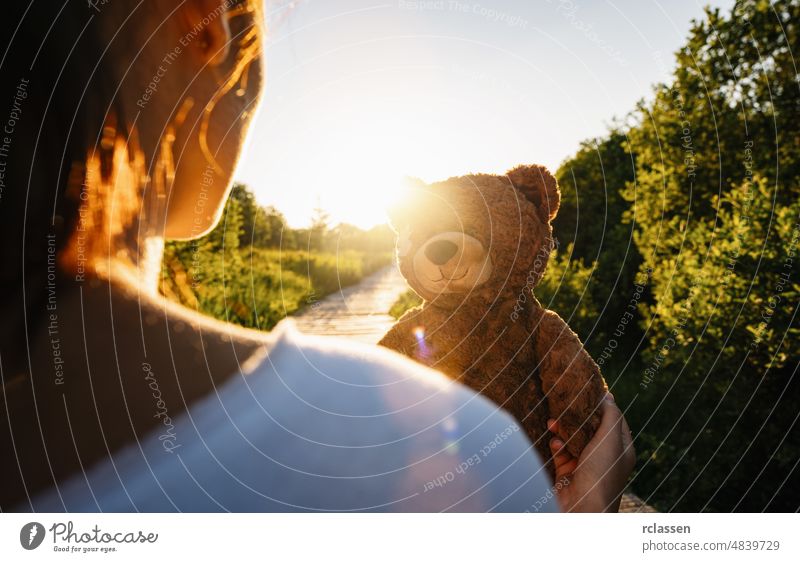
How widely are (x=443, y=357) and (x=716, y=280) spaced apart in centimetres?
203

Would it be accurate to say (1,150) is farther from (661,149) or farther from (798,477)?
(661,149)

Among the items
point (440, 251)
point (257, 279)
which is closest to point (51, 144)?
point (440, 251)

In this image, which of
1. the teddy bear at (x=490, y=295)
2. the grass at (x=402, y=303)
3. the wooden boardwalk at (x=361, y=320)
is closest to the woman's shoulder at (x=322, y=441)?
the teddy bear at (x=490, y=295)

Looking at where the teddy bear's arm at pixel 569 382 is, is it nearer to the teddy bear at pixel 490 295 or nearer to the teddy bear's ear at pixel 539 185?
the teddy bear at pixel 490 295

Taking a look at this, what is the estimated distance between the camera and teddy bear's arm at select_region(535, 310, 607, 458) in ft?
5.19

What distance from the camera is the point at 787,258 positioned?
2.51m

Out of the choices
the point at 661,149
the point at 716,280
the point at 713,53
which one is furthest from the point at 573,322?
the point at 713,53

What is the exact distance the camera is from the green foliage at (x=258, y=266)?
4.32 metres

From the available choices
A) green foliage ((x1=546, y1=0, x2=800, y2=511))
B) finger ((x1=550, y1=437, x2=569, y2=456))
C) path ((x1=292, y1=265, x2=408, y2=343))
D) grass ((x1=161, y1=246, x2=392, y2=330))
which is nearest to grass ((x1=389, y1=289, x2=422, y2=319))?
path ((x1=292, y1=265, x2=408, y2=343))

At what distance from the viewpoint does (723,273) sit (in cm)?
279

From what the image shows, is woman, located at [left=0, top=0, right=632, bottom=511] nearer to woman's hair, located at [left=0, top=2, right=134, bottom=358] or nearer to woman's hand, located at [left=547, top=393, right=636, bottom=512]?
woman's hair, located at [left=0, top=2, right=134, bottom=358]

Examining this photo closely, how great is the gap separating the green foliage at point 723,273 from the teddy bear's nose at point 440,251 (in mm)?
1383

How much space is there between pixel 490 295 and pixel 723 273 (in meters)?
1.83
